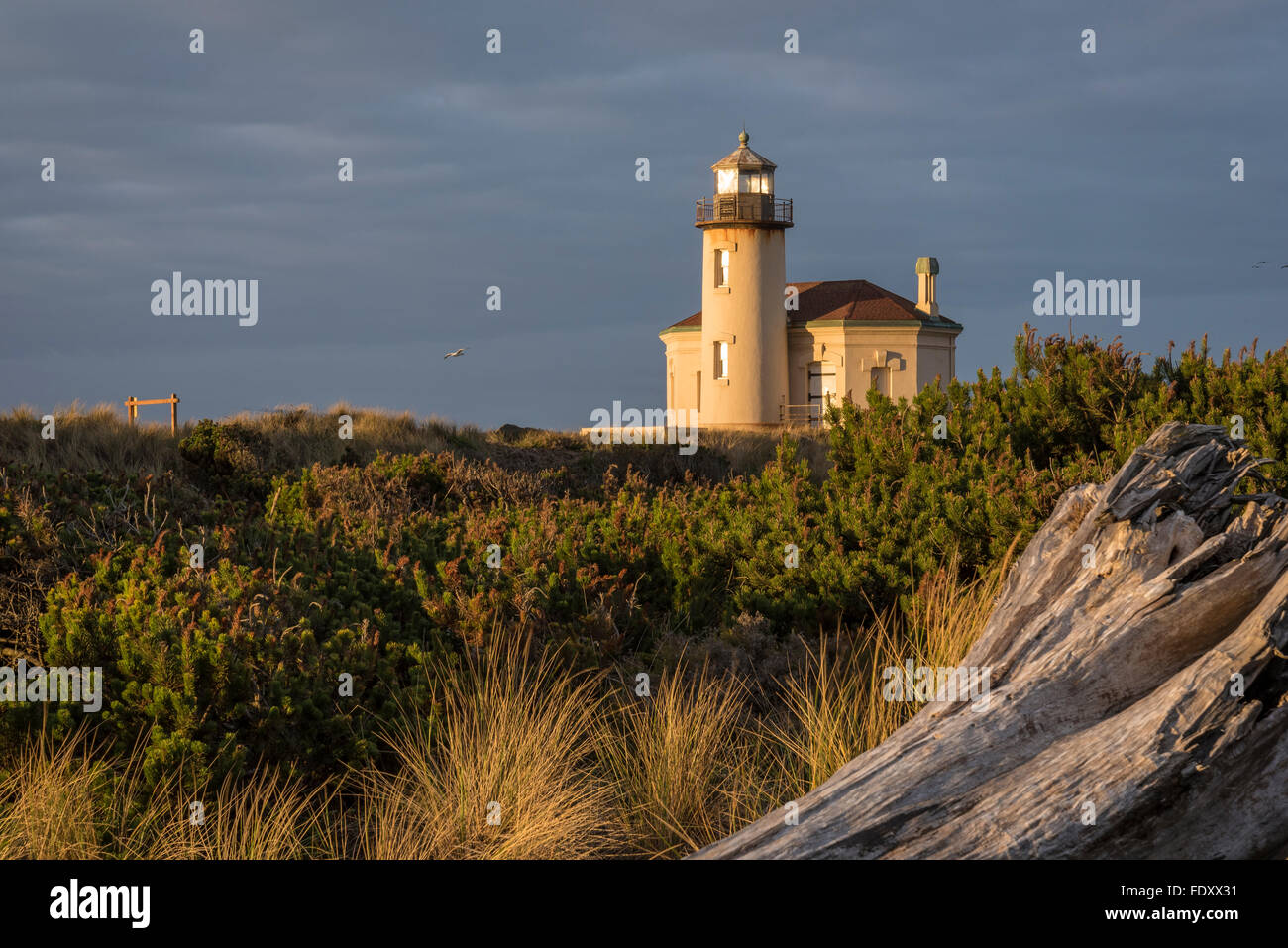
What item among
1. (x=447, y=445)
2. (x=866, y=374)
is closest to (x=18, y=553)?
(x=447, y=445)

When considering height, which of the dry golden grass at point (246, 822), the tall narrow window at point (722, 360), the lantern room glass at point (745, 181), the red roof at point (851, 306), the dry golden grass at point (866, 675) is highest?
the lantern room glass at point (745, 181)

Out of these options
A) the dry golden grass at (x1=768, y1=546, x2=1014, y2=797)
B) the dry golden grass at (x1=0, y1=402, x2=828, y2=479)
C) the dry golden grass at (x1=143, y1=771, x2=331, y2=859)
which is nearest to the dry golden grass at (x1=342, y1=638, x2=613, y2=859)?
the dry golden grass at (x1=143, y1=771, x2=331, y2=859)

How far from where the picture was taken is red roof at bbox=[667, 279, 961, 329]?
46062 mm

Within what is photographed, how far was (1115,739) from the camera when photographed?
5.02 m

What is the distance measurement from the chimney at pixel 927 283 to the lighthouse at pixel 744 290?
742 centimetres

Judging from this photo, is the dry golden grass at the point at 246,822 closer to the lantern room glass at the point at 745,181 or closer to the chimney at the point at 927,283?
the lantern room glass at the point at 745,181

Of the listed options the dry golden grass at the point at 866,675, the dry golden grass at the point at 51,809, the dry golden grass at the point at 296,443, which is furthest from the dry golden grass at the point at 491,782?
the dry golden grass at the point at 296,443

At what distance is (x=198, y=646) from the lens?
685 cm

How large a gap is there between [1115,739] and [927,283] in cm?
4596

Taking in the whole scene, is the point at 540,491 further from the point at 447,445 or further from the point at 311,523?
the point at 447,445

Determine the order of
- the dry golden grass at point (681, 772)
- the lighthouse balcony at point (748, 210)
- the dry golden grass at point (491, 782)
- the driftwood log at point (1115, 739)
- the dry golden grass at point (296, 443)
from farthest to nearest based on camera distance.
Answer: the lighthouse balcony at point (748, 210) → the dry golden grass at point (296, 443) → the dry golden grass at point (681, 772) → the dry golden grass at point (491, 782) → the driftwood log at point (1115, 739)

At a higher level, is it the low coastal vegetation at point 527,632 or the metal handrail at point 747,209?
the metal handrail at point 747,209

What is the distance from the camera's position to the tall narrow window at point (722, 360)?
4491 centimetres

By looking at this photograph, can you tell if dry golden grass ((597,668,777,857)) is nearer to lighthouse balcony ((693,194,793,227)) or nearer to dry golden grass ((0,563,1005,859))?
dry golden grass ((0,563,1005,859))
